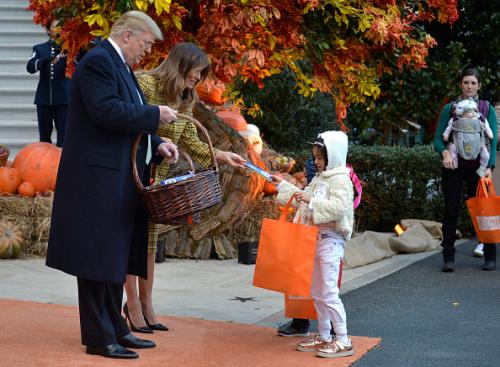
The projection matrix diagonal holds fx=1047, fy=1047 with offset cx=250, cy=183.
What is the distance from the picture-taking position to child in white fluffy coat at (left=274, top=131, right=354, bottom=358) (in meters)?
5.85

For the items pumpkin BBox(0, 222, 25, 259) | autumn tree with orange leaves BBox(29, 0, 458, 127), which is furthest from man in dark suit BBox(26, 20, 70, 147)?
pumpkin BBox(0, 222, 25, 259)

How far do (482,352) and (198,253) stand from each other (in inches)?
153

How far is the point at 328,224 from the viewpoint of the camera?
596 centimetres

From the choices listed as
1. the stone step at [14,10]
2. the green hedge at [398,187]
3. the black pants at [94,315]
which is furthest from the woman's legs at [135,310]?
the stone step at [14,10]

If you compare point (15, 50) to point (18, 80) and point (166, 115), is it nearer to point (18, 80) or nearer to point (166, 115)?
point (18, 80)

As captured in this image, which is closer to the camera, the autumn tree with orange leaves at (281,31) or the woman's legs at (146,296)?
the woman's legs at (146,296)

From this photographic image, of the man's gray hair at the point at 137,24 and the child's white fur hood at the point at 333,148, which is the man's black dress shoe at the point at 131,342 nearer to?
the child's white fur hood at the point at 333,148

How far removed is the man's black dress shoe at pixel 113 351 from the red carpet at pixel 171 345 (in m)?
0.04

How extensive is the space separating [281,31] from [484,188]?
7.30ft

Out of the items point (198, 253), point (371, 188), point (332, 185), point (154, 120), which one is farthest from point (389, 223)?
point (154, 120)

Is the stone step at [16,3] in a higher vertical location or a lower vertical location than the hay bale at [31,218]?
higher

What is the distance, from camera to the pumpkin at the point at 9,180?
32.4 ft

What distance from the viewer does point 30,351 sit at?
562cm

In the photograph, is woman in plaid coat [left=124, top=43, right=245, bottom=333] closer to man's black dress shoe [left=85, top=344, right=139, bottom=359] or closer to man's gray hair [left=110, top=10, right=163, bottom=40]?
man's gray hair [left=110, top=10, right=163, bottom=40]
